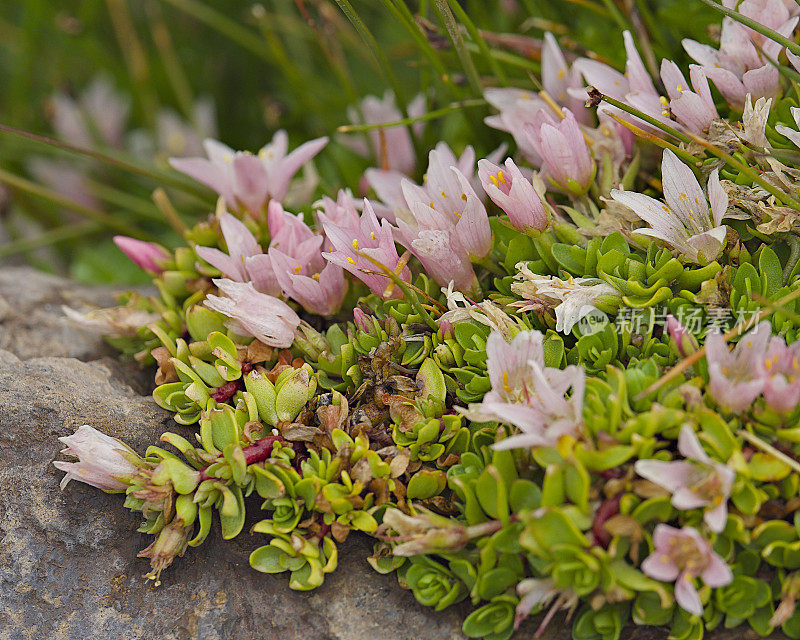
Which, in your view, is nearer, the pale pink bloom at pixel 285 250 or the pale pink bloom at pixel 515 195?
the pale pink bloom at pixel 515 195

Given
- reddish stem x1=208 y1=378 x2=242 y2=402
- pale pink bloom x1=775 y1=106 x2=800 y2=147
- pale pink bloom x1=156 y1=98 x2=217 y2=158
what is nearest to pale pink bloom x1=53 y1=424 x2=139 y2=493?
reddish stem x1=208 y1=378 x2=242 y2=402

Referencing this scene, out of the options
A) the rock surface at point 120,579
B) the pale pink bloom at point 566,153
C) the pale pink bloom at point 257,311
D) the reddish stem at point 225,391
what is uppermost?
the pale pink bloom at point 566,153

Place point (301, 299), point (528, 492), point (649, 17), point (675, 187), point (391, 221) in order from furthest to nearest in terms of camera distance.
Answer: point (649, 17), point (391, 221), point (301, 299), point (675, 187), point (528, 492)

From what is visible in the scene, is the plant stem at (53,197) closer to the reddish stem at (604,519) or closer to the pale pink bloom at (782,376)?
the reddish stem at (604,519)

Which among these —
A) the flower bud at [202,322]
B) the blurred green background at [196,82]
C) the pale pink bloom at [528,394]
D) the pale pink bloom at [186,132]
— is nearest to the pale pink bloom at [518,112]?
the blurred green background at [196,82]

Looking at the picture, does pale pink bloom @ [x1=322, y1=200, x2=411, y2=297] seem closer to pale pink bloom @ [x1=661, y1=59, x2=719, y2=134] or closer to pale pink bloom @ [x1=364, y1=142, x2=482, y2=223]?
pale pink bloom @ [x1=364, y1=142, x2=482, y2=223]

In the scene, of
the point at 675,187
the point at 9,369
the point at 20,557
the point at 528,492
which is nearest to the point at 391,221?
the point at 675,187

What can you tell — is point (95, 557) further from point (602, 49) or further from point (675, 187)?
point (602, 49)
